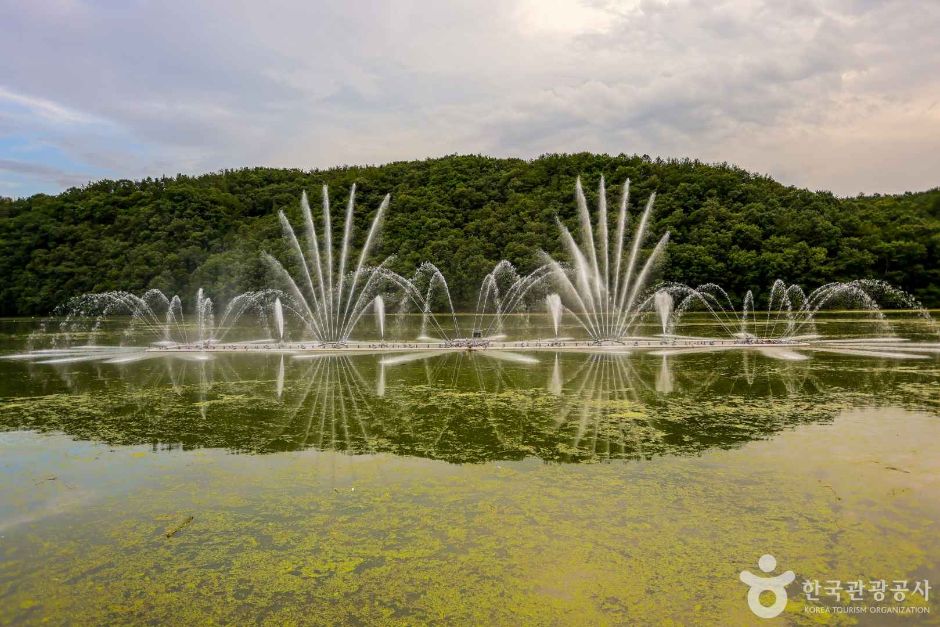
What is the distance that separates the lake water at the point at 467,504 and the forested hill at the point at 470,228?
45.2m

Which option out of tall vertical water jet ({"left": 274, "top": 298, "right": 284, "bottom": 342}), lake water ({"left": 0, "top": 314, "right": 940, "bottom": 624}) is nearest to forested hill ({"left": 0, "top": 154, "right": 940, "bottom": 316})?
tall vertical water jet ({"left": 274, "top": 298, "right": 284, "bottom": 342})

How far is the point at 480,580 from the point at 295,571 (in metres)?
2.01

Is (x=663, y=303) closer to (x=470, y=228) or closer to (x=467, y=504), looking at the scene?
(x=470, y=228)

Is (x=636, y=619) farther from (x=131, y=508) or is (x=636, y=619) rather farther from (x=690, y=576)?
(x=131, y=508)

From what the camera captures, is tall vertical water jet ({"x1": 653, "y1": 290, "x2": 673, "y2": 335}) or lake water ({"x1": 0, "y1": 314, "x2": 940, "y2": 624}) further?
tall vertical water jet ({"x1": 653, "y1": 290, "x2": 673, "y2": 335})

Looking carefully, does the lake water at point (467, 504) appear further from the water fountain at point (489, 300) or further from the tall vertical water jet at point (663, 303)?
the tall vertical water jet at point (663, 303)

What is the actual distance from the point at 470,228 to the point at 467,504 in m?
58.2

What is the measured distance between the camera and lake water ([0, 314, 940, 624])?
236 inches

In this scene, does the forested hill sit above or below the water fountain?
above

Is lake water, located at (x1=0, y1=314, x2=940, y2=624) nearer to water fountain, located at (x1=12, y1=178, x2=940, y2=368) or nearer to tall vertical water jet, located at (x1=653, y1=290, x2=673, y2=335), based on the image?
water fountain, located at (x1=12, y1=178, x2=940, y2=368)

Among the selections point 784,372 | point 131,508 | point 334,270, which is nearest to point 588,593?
point 131,508

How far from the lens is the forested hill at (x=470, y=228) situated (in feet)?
A: 193

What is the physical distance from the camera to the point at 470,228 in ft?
214

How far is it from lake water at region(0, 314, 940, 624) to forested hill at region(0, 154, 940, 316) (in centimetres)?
4519
